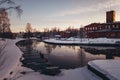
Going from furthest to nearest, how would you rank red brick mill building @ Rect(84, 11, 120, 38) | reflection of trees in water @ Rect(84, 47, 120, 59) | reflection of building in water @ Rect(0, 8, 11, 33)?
red brick mill building @ Rect(84, 11, 120, 38), reflection of trees in water @ Rect(84, 47, 120, 59), reflection of building in water @ Rect(0, 8, 11, 33)

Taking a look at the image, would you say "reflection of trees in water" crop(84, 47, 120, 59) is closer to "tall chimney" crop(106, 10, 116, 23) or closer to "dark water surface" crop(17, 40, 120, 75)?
"dark water surface" crop(17, 40, 120, 75)

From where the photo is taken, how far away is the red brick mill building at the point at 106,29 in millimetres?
74438

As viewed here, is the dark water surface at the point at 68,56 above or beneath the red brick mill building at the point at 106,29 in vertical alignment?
beneath

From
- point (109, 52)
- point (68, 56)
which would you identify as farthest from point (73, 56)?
point (109, 52)

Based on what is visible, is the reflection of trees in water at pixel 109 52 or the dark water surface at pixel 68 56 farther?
the reflection of trees in water at pixel 109 52

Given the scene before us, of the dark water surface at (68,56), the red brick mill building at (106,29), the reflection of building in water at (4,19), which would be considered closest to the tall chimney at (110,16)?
the red brick mill building at (106,29)

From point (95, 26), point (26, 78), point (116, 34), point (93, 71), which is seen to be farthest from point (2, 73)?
point (95, 26)

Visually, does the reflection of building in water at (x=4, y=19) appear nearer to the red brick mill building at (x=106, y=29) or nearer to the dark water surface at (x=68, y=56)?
the dark water surface at (x=68, y=56)

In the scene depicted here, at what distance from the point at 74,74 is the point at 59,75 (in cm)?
171

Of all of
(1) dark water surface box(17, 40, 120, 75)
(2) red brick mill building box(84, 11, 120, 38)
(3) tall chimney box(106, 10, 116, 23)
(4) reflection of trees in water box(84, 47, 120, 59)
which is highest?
(3) tall chimney box(106, 10, 116, 23)

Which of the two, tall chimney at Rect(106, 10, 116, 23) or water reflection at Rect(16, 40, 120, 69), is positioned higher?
tall chimney at Rect(106, 10, 116, 23)

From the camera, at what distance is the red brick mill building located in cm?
7444

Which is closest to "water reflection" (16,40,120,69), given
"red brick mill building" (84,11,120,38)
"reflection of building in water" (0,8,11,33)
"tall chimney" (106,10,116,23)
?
"reflection of building in water" (0,8,11,33)

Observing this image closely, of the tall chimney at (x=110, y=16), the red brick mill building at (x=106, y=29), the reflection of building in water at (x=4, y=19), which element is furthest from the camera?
the tall chimney at (x=110, y=16)
